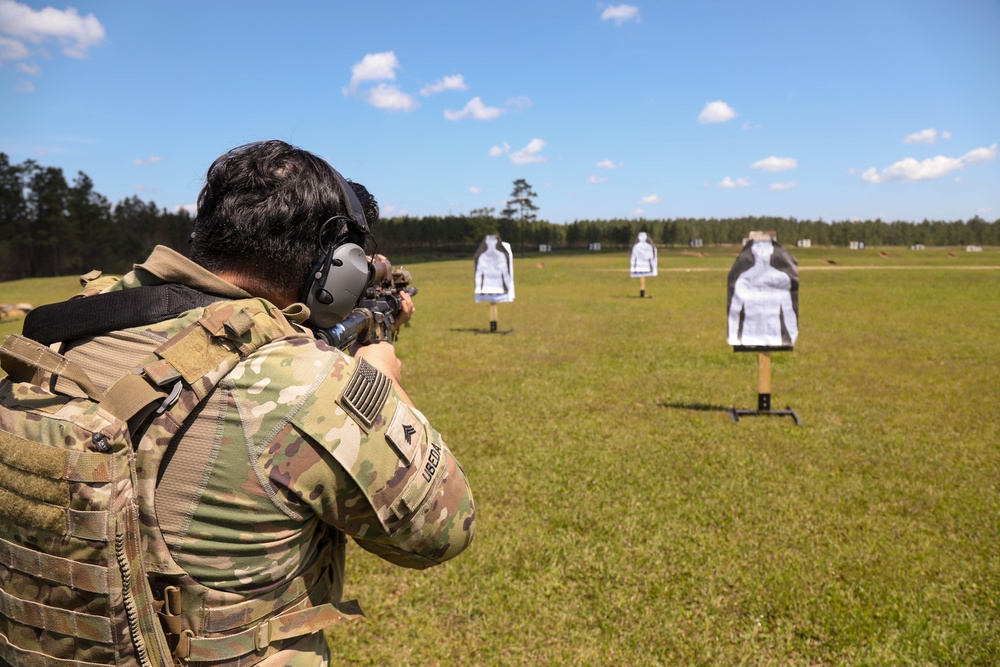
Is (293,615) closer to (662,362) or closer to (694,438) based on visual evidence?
(694,438)

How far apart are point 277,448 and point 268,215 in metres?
0.51

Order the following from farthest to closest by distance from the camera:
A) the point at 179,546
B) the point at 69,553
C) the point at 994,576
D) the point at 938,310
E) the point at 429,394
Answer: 1. the point at 938,310
2. the point at 429,394
3. the point at 994,576
4. the point at 179,546
5. the point at 69,553

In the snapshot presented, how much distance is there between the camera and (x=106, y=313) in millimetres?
1346

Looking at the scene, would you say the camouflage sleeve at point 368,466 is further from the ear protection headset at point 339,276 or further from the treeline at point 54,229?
the treeline at point 54,229

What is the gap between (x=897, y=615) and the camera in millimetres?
3729

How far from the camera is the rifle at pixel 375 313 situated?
2082 mm

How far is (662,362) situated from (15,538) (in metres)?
10.3

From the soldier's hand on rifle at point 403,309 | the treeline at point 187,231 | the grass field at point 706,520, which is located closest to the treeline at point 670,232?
the treeline at point 187,231

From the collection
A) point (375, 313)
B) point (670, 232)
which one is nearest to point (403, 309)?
point (375, 313)

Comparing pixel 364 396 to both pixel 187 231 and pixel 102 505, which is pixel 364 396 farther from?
pixel 187 231

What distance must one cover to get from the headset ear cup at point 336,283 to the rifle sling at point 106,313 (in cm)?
30

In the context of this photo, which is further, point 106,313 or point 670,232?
point 670,232

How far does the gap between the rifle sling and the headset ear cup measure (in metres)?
0.30

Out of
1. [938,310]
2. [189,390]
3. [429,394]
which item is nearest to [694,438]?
[429,394]
